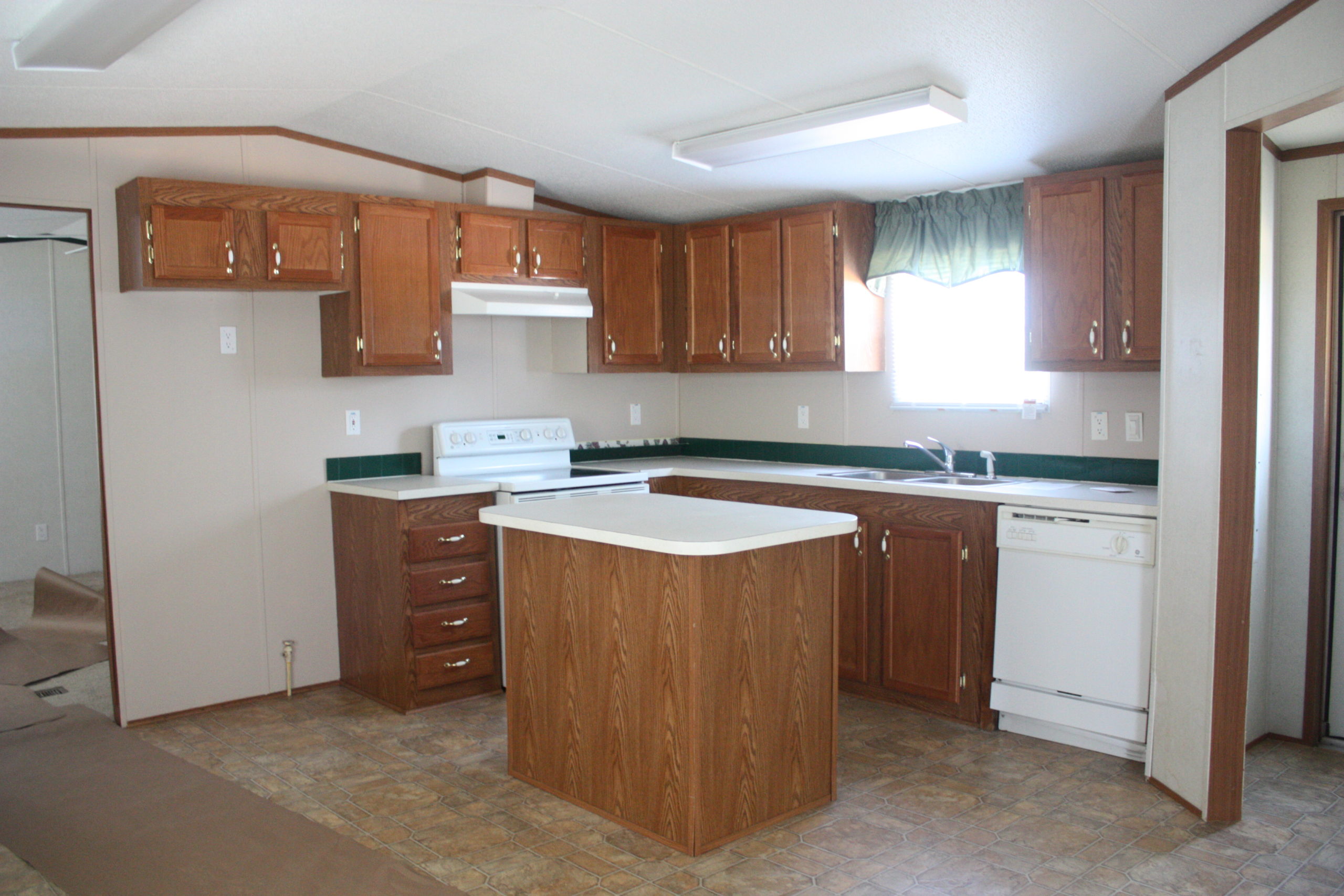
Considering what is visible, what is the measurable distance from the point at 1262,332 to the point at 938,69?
51.5 inches

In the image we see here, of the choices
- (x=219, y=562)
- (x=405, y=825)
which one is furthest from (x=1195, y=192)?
(x=219, y=562)

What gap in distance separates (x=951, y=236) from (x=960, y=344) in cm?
48

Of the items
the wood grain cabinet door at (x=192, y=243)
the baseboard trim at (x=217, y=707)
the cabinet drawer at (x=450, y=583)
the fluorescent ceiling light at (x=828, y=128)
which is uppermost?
the fluorescent ceiling light at (x=828, y=128)

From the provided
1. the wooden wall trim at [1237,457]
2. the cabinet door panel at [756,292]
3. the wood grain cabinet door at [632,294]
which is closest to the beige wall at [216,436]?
the wood grain cabinet door at [632,294]

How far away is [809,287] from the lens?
15.4 ft

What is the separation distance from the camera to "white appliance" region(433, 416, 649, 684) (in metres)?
4.31

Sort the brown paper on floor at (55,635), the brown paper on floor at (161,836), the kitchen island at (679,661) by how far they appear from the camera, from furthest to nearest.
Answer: the brown paper on floor at (55,635), the kitchen island at (679,661), the brown paper on floor at (161,836)

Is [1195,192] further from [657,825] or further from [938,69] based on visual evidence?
[657,825]

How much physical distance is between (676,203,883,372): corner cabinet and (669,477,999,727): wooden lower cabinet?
79 centimetres

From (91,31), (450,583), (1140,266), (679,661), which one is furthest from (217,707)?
(1140,266)

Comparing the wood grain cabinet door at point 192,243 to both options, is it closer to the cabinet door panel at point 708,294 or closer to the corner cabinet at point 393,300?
the corner cabinet at point 393,300

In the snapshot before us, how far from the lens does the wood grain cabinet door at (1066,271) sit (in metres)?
3.72

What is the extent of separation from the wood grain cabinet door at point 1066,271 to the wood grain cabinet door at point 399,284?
2.46m

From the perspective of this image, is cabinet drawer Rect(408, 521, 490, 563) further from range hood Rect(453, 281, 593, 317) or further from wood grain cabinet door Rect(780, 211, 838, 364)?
wood grain cabinet door Rect(780, 211, 838, 364)
